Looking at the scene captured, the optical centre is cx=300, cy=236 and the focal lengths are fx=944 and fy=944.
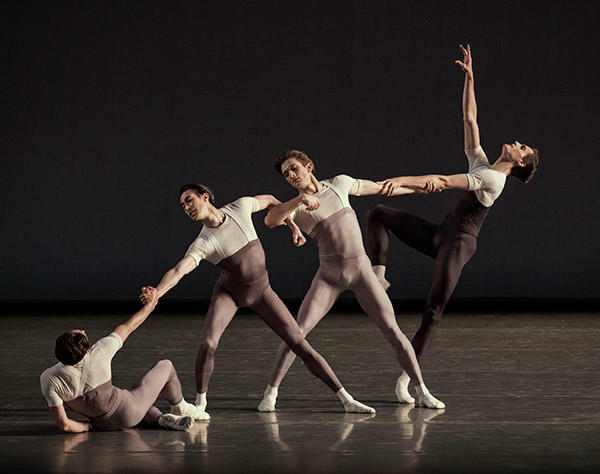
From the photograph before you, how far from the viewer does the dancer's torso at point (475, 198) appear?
4.55 metres

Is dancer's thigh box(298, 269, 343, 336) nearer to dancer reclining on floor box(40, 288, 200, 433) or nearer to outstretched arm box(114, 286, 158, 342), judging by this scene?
dancer reclining on floor box(40, 288, 200, 433)

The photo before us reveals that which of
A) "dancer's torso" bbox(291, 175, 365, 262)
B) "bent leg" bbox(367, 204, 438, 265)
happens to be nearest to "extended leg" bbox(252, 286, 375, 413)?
"dancer's torso" bbox(291, 175, 365, 262)

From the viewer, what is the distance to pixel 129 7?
9203mm

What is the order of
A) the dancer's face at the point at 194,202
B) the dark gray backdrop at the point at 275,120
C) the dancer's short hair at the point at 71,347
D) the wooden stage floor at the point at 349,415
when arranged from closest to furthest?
the wooden stage floor at the point at 349,415 < the dancer's short hair at the point at 71,347 < the dancer's face at the point at 194,202 < the dark gray backdrop at the point at 275,120

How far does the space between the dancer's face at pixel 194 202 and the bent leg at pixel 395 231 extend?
1.05 meters

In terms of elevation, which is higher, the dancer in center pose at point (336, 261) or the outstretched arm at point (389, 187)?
the outstretched arm at point (389, 187)

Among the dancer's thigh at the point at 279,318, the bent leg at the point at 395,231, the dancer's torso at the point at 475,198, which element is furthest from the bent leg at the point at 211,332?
Result: the dancer's torso at the point at 475,198

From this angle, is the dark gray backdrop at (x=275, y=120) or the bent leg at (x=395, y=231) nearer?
the bent leg at (x=395, y=231)

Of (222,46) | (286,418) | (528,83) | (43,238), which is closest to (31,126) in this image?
(43,238)

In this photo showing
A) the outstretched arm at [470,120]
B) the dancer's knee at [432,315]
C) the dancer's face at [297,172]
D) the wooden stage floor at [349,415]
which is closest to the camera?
the wooden stage floor at [349,415]

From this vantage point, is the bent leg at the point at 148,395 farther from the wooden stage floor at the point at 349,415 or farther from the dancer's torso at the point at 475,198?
the dancer's torso at the point at 475,198

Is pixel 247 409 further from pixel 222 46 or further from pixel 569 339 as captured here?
pixel 222 46

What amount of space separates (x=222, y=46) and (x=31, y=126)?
2.05m

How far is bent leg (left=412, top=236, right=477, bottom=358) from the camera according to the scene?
15.0 ft
